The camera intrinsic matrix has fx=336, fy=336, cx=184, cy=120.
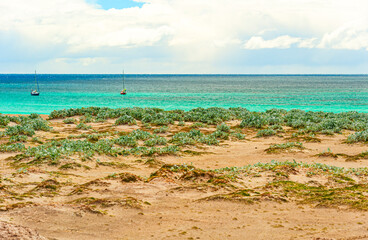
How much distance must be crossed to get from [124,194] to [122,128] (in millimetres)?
16101

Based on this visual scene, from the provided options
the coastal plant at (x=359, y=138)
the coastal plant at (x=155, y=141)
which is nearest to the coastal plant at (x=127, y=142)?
the coastal plant at (x=155, y=141)

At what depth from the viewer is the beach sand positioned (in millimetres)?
7000

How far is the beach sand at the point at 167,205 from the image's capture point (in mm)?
7000

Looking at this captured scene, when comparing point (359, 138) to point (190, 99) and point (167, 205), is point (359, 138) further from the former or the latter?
point (190, 99)

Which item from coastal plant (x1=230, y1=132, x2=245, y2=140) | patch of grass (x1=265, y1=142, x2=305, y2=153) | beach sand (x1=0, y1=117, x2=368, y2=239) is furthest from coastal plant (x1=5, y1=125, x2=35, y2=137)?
patch of grass (x1=265, y1=142, x2=305, y2=153)

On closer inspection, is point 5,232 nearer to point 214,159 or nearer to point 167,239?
point 167,239

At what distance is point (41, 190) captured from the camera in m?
9.52

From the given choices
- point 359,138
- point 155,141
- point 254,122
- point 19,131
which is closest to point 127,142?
point 155,141

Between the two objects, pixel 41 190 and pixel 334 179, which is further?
pixel 334 179

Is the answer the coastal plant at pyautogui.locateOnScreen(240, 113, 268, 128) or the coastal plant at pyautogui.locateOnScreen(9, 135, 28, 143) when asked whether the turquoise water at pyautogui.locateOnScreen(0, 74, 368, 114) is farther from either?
the coastal plant at pyautogui.locateOnScreen(9, 135, 28, 143)

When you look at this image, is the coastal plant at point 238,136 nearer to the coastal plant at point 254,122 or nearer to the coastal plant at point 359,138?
the coastal plant at point 254,122

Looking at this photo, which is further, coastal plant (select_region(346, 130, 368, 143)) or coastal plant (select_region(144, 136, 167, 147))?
coastal plant (select_region(346, 130, 368, 143))

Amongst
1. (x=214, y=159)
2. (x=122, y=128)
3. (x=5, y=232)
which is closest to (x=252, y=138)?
(x=214, y=159)

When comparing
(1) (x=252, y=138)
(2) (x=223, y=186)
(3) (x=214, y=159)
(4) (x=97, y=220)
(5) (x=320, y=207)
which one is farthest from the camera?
(1) (x=252, y=138)
